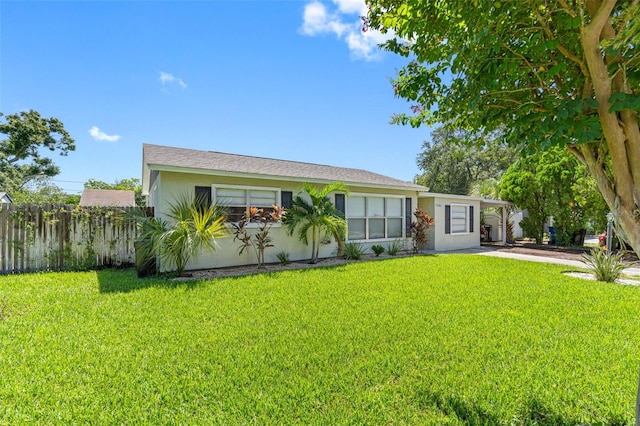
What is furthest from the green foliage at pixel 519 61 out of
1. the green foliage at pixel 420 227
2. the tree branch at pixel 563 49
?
the green foliage at pixel 420 227

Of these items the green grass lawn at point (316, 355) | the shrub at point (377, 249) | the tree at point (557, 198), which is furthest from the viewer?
the tree at point (557, 198)

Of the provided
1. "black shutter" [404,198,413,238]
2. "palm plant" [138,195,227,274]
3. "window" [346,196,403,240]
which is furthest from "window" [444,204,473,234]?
"palm plant" [138,195,227,274]

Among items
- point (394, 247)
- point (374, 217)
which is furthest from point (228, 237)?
point (394, 247)

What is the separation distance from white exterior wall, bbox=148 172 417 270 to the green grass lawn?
2819mm

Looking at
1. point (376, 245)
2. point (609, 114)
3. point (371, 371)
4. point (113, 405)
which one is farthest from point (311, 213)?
point (609, 114)

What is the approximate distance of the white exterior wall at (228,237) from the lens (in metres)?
8.77

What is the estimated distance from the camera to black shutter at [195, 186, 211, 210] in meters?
9.11

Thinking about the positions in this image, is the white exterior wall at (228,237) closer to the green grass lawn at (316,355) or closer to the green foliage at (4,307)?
the green grass lawn at (316,355)

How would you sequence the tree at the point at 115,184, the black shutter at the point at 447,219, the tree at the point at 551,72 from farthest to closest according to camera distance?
the tree at the point at 115,184
the black shutter at the point at 447,219
the tree at the point at 551,72

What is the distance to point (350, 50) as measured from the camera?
32.2ft

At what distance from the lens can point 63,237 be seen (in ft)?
29.2

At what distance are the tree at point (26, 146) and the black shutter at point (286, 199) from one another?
26248 mm

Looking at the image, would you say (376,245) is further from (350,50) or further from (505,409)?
(505,409)

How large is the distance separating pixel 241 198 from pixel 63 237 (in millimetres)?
5264
